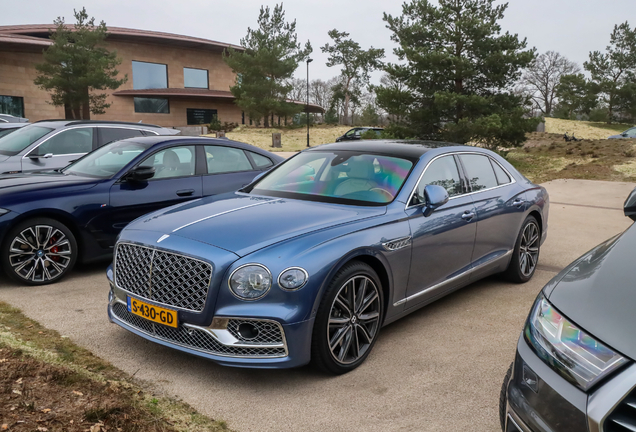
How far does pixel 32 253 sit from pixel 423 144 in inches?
159

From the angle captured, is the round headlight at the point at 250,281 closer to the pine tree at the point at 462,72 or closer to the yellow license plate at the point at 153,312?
the yellow license plate at the point at 153,312

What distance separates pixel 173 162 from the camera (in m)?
6.52

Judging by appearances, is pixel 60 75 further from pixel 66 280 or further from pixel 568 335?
pixel 568 335

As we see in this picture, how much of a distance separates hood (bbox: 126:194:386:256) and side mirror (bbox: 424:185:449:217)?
0.41 m

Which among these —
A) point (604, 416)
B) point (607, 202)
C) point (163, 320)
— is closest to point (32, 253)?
point (163, 320)

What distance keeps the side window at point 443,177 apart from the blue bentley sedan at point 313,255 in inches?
0.5

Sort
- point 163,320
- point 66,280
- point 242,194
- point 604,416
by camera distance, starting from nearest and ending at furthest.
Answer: point 604,416
point 163,320
point 242,194
point 66,280

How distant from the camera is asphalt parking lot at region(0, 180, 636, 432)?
3090mm

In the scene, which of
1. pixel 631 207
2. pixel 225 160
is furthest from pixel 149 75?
pixel 631 207

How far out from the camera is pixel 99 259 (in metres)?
5.87

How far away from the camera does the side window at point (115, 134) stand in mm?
9356

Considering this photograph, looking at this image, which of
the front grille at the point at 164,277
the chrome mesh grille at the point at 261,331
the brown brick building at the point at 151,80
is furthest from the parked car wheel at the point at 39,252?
the brown brick building at the point at 151,80

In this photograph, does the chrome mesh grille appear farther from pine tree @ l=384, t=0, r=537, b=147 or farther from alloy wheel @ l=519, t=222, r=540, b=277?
pine tree @ l=384, t=0, r=537, b=147

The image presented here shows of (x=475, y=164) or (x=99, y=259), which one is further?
(x=99, y=259)
